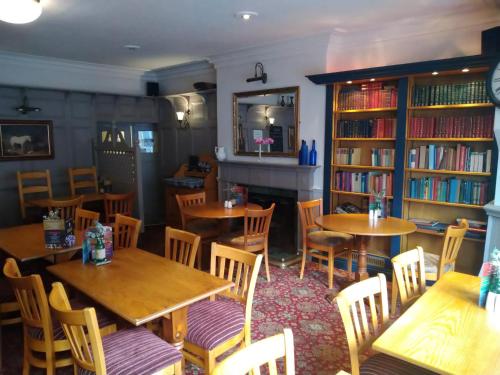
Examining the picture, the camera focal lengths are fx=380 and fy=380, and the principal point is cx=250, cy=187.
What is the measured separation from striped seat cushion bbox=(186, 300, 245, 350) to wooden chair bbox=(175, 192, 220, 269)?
6.07 ft

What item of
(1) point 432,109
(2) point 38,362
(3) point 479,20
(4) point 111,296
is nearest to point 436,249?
(1) point 432,109

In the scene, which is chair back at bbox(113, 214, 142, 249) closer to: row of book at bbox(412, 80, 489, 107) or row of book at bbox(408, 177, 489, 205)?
row of book at bbox(408, 177, 489, 205)

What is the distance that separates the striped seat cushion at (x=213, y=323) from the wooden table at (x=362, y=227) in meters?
1.32

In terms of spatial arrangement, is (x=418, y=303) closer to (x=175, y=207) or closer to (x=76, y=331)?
(x=76, y=331)

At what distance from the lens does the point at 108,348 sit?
1877 mm

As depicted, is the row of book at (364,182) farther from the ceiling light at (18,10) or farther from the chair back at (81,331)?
the ceiling light at (18,10)

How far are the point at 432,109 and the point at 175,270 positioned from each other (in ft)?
9.66

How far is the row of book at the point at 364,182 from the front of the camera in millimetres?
3957

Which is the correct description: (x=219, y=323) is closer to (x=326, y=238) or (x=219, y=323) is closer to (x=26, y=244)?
(x=26, y=244)

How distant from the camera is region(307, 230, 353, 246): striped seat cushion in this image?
3.74m

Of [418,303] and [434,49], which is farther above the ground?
[434,49]

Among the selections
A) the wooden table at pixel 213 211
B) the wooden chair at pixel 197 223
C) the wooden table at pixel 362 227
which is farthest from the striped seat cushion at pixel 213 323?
the wooden chair at pixel 197 223

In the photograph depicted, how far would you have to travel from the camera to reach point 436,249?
388 cm

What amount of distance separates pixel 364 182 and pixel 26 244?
325 cm
